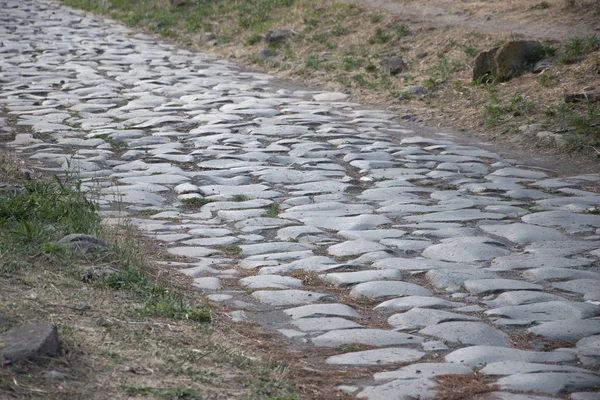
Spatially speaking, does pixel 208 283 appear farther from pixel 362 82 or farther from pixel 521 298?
pixel 362 82

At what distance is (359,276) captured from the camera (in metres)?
4.68

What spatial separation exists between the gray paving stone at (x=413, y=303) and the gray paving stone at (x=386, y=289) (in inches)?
2.7


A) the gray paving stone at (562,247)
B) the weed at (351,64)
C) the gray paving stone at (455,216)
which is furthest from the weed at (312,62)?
the gray paving stone at (562,247)

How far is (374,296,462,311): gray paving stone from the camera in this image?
4250mm

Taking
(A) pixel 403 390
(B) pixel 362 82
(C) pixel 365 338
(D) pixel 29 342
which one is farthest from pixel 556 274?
(B) pixel 362 82

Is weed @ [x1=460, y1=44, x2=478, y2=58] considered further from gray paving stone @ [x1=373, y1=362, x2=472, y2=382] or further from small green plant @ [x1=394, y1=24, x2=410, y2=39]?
gray paving stone @ [x1=373, y1=362, x2=472, y2=382]

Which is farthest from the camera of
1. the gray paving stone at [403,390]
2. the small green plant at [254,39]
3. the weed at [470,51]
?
the small green plant at [254,39]

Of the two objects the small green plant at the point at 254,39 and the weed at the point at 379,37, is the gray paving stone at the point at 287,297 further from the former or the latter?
the small green plant at the point at 254,39

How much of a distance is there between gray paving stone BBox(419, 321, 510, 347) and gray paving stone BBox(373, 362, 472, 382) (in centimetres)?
29

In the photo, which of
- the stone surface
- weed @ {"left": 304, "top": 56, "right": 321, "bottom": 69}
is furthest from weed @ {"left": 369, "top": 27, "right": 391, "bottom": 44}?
the stone surface

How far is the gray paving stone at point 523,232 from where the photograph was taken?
17.3ft

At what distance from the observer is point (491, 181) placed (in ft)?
22.0

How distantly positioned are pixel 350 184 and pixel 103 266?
2.61m

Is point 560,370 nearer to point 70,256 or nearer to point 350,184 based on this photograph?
point 70,256
